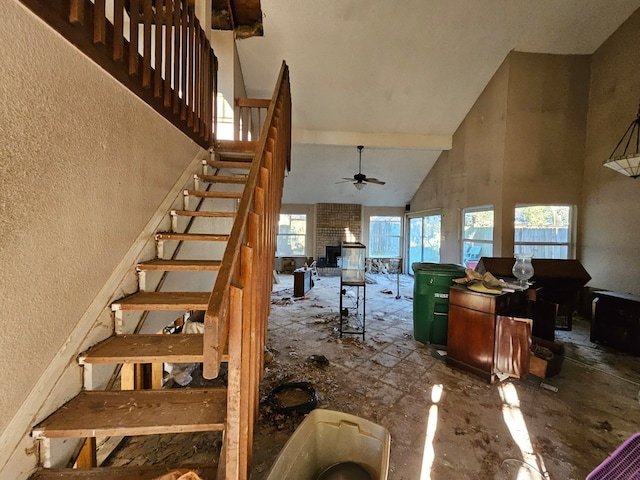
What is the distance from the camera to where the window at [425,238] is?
275 inches

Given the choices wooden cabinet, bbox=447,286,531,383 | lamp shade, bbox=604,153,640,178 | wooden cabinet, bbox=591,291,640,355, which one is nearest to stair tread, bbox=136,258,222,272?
wooden cabinet, bbox=447,286,531,383

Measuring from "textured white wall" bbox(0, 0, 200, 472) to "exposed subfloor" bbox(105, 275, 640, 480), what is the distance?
1083mm

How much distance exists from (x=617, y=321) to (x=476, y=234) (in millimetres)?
2409

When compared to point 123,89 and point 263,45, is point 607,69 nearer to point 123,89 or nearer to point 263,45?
point 263,45

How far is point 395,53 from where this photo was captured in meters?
4.39

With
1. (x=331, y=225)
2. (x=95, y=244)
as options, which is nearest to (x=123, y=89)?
(x=95, y=244)

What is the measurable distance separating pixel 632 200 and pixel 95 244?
5.92 m

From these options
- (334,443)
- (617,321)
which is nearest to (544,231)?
(617,321)

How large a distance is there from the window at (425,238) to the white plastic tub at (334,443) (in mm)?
5614

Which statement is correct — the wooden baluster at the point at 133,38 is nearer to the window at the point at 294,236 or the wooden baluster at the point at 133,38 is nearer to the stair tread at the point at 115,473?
the stair tread at the point at 115,473

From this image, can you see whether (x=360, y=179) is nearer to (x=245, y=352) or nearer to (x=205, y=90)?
(x=205, y=90)

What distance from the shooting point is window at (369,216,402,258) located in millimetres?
9281

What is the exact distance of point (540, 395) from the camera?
2232mm

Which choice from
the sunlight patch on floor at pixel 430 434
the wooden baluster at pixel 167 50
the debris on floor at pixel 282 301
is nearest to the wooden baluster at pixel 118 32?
the wooden baluster at pixel 167 50
